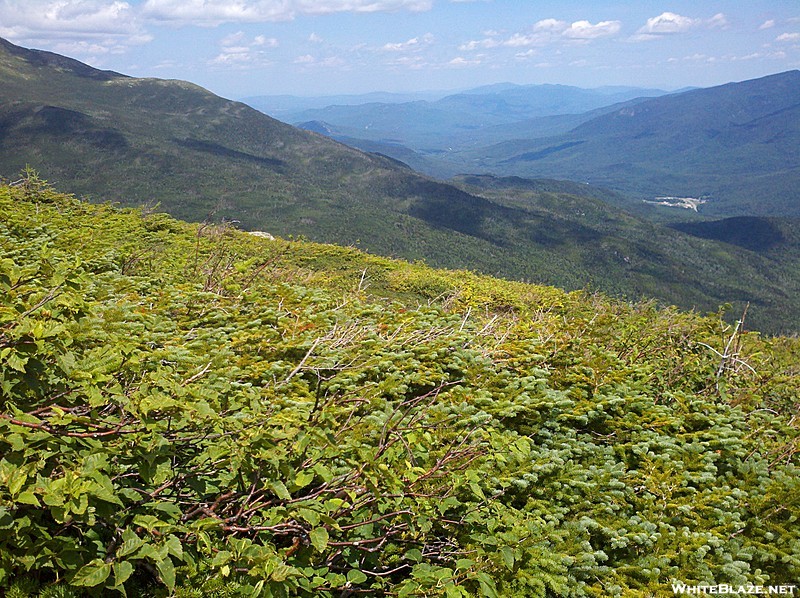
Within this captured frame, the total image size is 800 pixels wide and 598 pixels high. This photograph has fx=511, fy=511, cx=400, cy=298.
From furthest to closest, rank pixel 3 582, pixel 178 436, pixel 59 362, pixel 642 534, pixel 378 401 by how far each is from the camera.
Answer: pixel 378 401
pixel 642 534
pixel 178 436
pixel 59 362
pixel 3 582

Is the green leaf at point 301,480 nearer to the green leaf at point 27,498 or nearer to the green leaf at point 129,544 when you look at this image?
the green leaf at point 129,544

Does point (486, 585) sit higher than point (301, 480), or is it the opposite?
point (301, 480)

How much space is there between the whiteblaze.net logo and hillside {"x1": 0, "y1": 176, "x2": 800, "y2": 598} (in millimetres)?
62

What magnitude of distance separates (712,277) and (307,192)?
124566 millimetres

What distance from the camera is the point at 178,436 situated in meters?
3.27

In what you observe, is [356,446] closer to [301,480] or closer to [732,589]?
[301,480]

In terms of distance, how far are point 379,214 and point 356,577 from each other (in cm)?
Answer: 13982

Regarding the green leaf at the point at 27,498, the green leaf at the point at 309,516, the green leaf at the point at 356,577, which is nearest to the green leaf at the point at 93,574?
the green leaf at the point at 27,498

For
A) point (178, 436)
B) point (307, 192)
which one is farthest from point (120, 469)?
point (307, 192)

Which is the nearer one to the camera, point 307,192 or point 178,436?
point 178,436

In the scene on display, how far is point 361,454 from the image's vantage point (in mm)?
3260

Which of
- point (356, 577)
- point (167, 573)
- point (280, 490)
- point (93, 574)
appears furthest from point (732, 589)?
point (93, 574)

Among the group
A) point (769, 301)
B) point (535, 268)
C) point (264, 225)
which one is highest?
point (264, 225)

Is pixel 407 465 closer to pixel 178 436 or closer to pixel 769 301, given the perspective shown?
pixel 178 436
